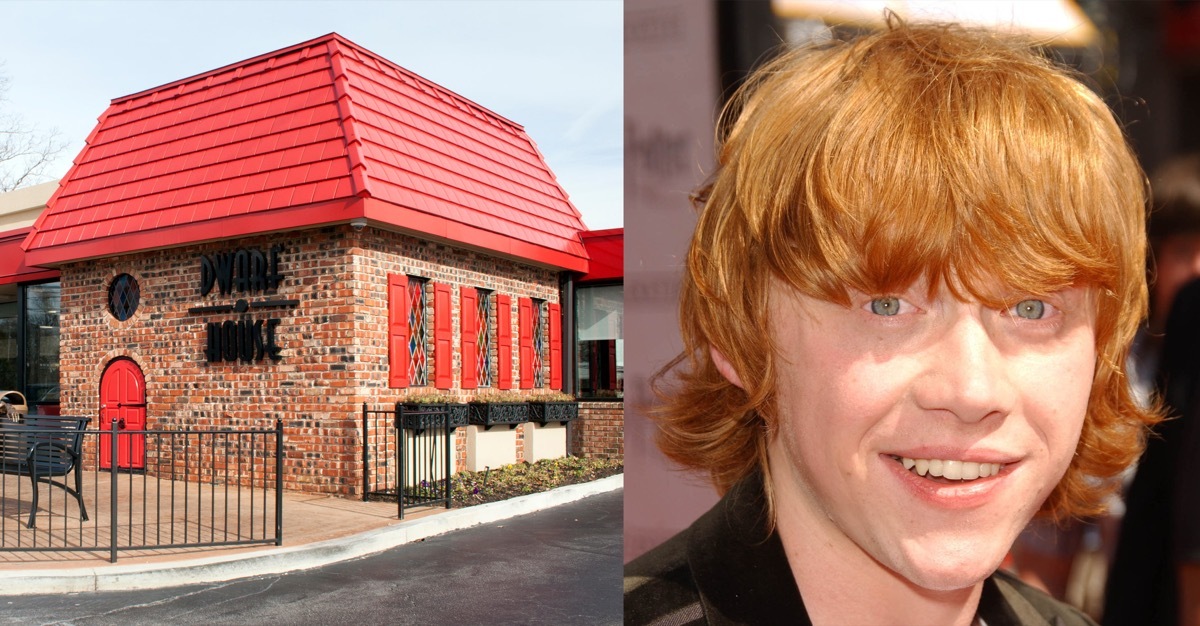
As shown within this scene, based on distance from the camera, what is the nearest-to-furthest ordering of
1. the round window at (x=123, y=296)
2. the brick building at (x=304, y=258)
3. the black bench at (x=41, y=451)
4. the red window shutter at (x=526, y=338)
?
the black bench at (x=41, y=451) → the brick building at (x=304, y=258) → the round window at (x=123, y=296) → the red window shutter at (x=526, y=338)

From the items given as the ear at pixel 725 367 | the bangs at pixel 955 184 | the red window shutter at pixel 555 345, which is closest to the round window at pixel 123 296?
the red window shutter at pixel 555 345

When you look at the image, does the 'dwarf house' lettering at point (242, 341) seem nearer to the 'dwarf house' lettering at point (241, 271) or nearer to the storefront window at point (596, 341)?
the 'dwarf house' lettering at point (241, 271)

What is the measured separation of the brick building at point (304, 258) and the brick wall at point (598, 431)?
0.07 meters

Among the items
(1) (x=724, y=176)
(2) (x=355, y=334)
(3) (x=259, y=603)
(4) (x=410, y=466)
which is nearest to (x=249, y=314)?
(2) (x=355, y=334)

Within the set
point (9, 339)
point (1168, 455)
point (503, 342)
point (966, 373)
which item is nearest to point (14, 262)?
point (9, 339)

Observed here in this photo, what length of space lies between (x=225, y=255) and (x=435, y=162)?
2.98 meters

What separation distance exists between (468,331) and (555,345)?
254 cm

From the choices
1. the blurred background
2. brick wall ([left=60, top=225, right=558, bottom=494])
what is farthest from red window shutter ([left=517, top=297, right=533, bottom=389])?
the blurred background

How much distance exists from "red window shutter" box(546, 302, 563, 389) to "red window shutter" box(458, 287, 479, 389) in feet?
7.18

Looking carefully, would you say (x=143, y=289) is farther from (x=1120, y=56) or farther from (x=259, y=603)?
(x=1120, y=56)

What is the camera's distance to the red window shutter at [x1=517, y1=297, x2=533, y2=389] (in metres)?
14.5

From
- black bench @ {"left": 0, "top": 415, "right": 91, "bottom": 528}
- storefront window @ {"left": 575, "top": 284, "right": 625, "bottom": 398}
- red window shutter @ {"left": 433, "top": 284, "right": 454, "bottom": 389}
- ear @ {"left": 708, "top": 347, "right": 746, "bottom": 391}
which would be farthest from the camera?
storefront window @ {"left": 575, "top": 284, "right": 625, "bottom": 398}

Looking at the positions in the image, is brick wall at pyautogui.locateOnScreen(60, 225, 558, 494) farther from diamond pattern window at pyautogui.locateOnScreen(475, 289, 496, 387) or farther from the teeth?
the teeth

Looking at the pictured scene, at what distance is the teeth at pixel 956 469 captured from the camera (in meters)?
1.44
